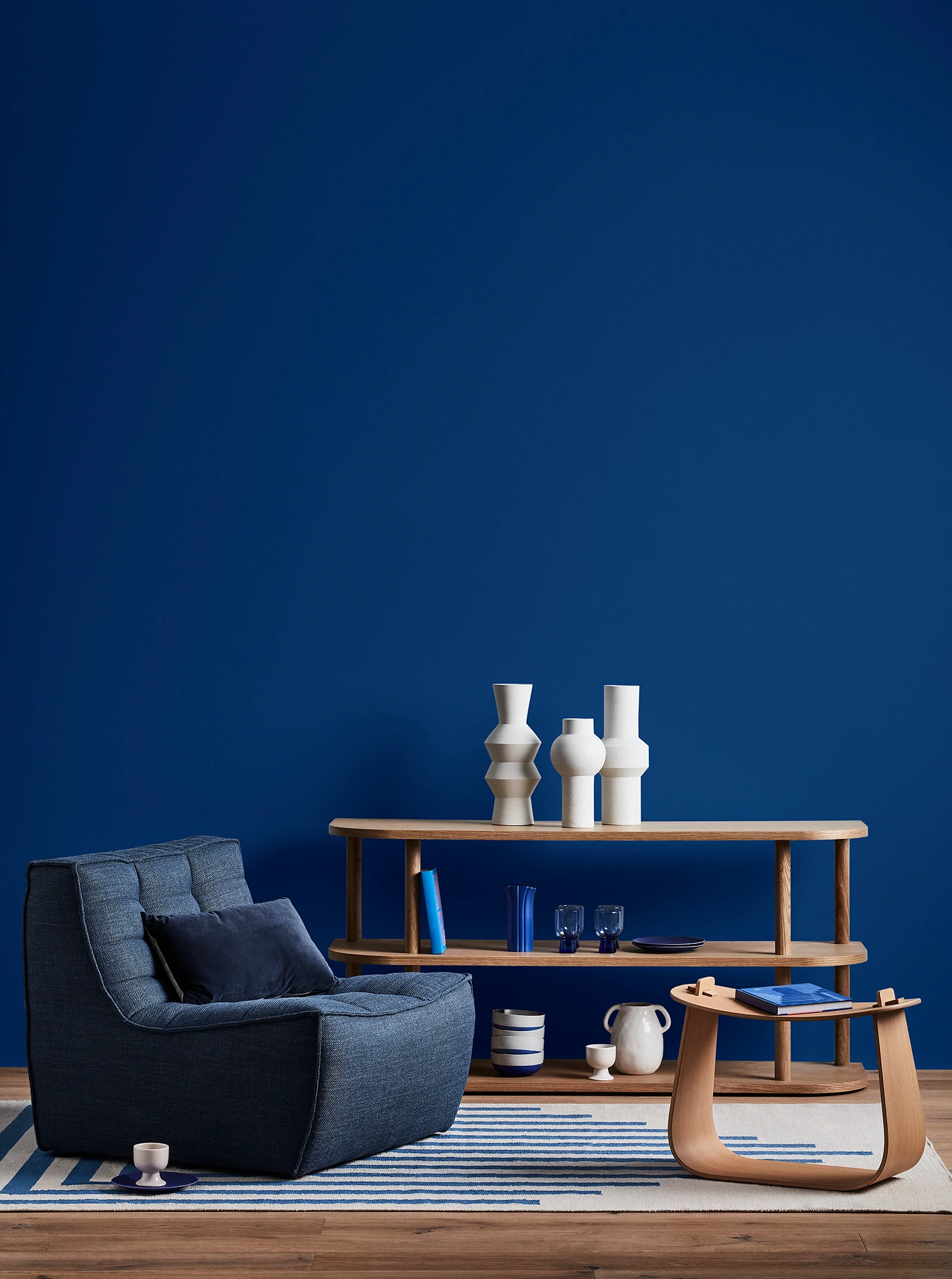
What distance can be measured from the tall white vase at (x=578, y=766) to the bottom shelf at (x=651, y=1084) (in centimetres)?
70

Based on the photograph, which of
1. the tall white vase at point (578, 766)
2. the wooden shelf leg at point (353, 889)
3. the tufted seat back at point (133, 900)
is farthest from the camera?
the wooden shelf leg at point (353, 889)

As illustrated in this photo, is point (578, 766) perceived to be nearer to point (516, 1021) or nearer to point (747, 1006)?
point (516, 1021)

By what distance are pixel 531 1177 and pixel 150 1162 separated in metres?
0.81

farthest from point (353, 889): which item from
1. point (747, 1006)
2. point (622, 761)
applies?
point (747, 1006)

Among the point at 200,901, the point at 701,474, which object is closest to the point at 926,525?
the point at 701,474

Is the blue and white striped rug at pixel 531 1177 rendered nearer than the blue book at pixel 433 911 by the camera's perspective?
Yes

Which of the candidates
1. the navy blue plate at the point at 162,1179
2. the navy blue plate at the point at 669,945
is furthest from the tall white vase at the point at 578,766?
the navy blue plate at the point at 162,1179

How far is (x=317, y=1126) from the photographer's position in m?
2.87

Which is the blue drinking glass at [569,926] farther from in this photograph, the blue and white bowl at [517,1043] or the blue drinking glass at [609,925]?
the blue and white bowl at [517,1043]

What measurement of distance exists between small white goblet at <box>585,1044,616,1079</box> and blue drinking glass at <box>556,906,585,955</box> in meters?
0.26

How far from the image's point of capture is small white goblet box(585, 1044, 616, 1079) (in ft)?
12.3

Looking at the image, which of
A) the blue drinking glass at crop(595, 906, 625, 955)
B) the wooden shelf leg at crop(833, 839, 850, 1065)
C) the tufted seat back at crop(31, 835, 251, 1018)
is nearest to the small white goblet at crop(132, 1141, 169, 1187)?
the tufted seat back at crop(31, 835, 251, 1018)

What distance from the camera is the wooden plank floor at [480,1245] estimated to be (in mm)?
2438

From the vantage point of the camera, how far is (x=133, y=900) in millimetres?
3246
